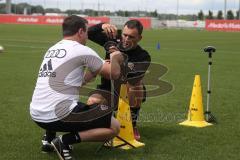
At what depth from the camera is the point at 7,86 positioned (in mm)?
11773

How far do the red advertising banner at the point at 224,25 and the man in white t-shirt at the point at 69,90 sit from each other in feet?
184

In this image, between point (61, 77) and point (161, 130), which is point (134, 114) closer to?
point (161, 130)

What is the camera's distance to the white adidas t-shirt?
17.4ft

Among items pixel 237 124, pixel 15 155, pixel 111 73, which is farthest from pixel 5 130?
pixel 237 124

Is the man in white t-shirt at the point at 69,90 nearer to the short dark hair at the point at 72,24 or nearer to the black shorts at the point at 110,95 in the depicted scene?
the short dark hair at the point at 72,24

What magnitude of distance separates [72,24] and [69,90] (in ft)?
2.41

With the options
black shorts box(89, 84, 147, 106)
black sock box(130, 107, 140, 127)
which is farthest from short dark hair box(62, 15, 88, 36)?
black sock box(130, 107, 140, 127)

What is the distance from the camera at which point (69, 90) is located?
538cm

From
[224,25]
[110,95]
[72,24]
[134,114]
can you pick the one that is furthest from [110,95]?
Result: [224,25]

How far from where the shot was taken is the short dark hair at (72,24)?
5.38 metres

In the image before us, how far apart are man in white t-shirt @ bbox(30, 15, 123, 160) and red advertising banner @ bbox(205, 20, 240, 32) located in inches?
2210

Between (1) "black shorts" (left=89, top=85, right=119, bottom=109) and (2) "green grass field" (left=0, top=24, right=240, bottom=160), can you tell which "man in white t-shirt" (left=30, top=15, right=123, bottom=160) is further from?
(1) "black shorts" (left=89, top=85, right=119, bottom=109)

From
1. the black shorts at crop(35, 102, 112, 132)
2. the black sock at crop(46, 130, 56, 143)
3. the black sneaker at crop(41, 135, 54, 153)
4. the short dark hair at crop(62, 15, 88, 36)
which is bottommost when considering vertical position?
the black sneaker at crop(41, 135, 54, 153)

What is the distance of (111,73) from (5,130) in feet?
7.88
